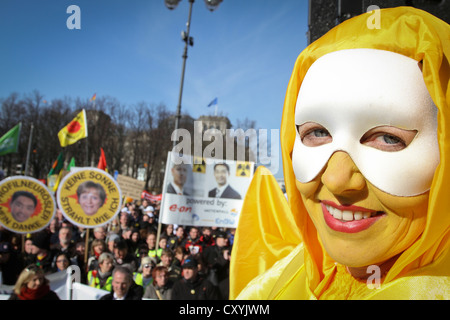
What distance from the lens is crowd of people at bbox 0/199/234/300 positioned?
3.62 meters

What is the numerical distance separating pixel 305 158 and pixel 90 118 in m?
22.1

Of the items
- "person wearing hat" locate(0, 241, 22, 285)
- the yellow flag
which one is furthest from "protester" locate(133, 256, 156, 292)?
the yellow flag

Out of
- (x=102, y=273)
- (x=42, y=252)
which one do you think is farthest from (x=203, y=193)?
(x=42, y=252)

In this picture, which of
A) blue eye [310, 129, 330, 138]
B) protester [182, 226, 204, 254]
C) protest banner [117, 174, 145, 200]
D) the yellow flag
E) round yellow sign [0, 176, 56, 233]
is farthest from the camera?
the yellow flag

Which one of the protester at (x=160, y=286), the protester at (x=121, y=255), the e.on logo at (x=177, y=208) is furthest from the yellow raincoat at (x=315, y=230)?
the e.on logo at (x=177, y=208)

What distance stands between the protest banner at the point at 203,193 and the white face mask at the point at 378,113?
490 centimetres

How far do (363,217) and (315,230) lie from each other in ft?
1.36

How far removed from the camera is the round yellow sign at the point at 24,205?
4.86 meters

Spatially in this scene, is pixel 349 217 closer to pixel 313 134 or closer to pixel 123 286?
pixel 313 134

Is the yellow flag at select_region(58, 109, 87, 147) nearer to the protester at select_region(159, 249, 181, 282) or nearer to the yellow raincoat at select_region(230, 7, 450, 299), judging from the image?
the protester at select_region(159, 249, 181, 282)

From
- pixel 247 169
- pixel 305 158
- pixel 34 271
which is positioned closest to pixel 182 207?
pixel 247 169

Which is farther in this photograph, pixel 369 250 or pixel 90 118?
pixel 90 118

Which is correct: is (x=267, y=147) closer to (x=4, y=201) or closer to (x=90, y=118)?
(x=4, y=201)
